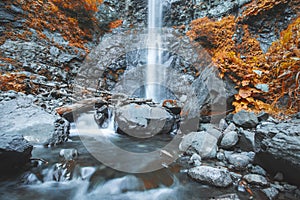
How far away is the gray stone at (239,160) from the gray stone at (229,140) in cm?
36

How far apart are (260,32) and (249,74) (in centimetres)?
399

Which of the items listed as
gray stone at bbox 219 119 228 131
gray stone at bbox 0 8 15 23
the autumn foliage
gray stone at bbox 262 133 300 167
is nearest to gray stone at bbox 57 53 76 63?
gray stone at bbox 0 8 15 23

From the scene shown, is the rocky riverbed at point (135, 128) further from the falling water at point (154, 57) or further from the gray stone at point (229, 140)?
the falling water at point (154, 57)

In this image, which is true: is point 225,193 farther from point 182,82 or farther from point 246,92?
point 182,82

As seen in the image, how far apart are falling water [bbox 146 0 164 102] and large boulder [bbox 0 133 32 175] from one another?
6886mm

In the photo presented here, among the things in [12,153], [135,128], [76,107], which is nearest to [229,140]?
[135,128]

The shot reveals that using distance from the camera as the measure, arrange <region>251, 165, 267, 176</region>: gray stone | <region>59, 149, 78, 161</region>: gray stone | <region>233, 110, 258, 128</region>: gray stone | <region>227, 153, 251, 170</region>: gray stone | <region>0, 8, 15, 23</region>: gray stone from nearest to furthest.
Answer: <region>251, 165, 267, 176</region>: gray stone < <region>227, 153, 251, 170</region>: gray stone < <region>59, 149, 78, 161</region>: gray stone < <region>233, 110, 258, 128</region>: gray stone < <region>0, 8, 15, 23</region>: gray stone

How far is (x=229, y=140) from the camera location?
314 cm

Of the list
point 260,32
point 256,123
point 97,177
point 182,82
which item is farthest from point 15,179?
point 260,32

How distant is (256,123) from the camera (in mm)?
3406

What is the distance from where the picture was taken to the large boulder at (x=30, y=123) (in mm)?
3264

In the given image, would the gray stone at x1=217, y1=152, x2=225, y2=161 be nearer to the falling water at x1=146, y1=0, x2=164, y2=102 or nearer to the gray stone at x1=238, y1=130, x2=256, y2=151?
the gray stone at x1=238, y1=130, x2=256, y2=151

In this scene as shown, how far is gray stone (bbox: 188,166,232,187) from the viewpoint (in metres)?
2.11

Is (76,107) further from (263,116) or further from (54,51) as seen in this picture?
(54,51)
